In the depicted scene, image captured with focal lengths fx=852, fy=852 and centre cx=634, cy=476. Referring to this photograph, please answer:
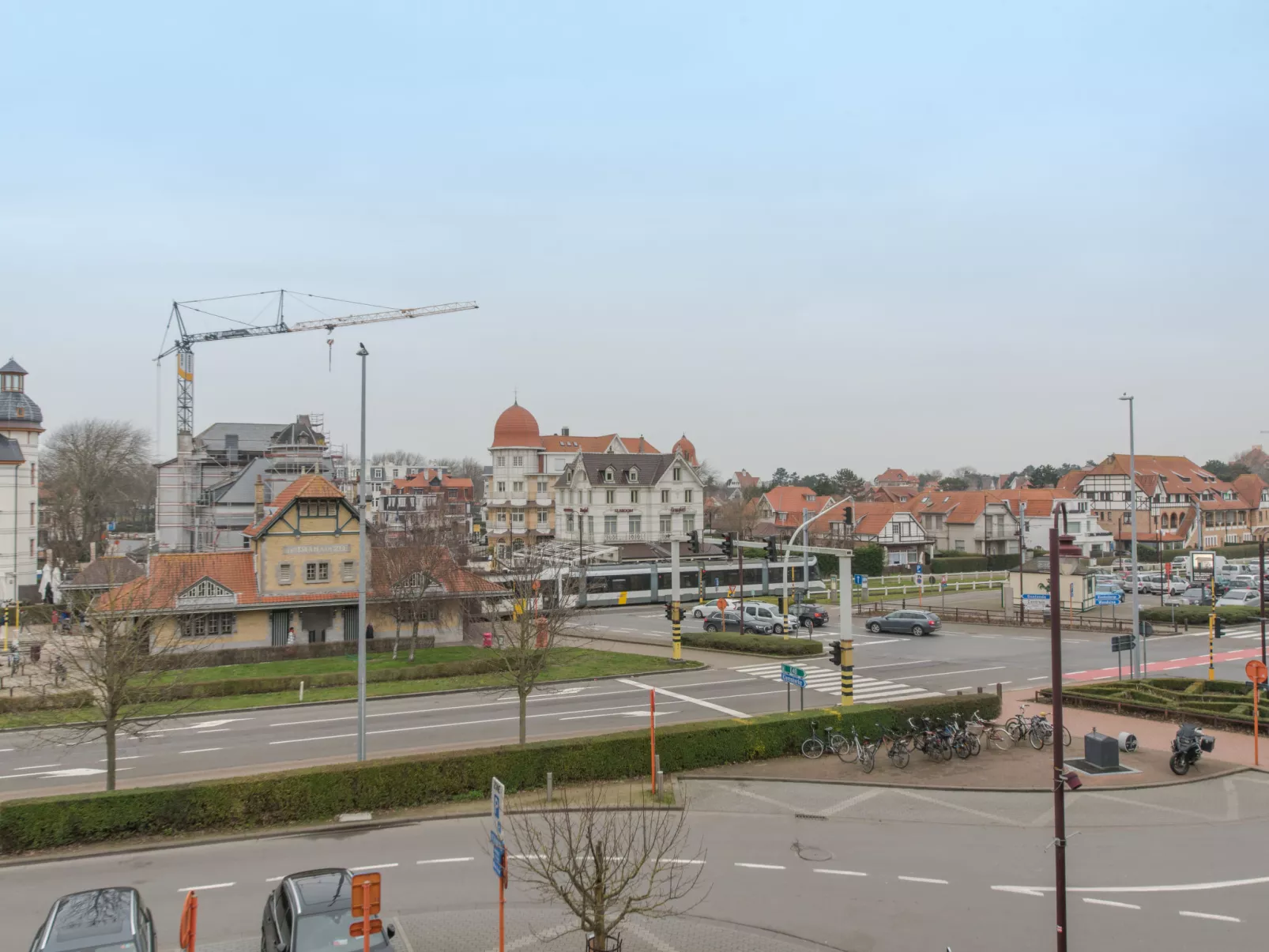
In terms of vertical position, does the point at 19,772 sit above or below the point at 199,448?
below

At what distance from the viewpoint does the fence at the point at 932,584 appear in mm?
63250

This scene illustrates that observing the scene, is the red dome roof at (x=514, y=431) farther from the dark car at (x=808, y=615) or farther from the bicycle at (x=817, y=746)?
the bicycle at (x=817, y=746)

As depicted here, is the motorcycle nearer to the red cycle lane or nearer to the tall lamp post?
the red cycle lane

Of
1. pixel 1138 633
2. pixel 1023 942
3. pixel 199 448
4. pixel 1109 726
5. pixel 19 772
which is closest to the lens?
pixel 1023 942

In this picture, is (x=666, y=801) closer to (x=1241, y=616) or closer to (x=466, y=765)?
(x=466, y=765)

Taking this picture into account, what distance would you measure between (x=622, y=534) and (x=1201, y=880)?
215 ft

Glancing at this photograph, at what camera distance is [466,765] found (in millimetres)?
18344

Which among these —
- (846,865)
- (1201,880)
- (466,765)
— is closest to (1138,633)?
(1201,880)

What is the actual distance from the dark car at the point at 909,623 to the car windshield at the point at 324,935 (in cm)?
3854

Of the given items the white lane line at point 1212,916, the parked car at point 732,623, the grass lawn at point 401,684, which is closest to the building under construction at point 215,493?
the grass lawn at point 401,684

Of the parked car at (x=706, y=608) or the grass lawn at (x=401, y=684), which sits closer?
the grass lawn at (x=401, y=684)

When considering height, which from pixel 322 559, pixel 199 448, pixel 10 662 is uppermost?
pixel 199 448

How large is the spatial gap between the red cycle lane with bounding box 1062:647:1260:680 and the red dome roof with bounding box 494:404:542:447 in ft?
213

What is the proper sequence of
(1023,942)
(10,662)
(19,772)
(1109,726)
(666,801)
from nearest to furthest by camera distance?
(1023,942) → (666,801) → (19,772) → (1109,726) → (10,662)
